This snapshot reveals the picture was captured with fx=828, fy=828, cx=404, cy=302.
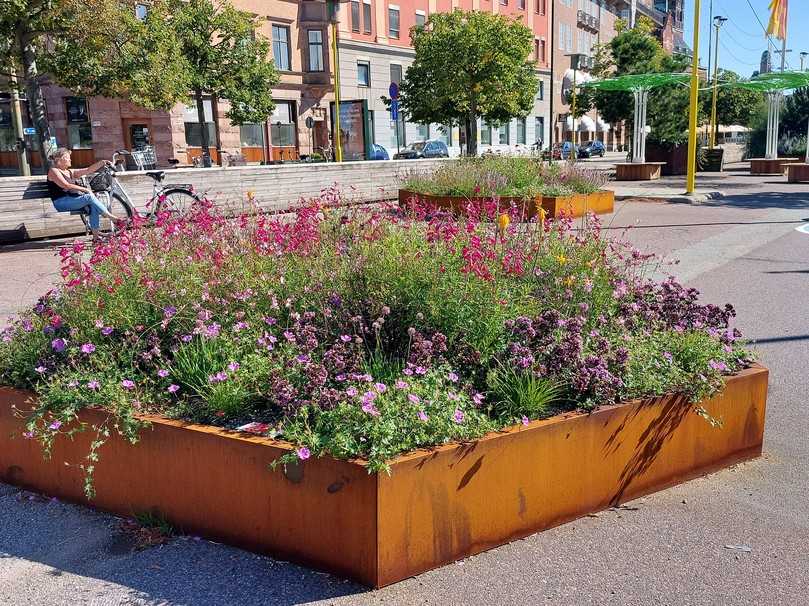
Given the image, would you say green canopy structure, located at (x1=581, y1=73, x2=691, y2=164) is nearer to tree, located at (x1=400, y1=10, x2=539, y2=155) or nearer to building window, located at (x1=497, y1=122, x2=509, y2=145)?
tree, located at (x1=400, y1=10, x2=539, y2=155)

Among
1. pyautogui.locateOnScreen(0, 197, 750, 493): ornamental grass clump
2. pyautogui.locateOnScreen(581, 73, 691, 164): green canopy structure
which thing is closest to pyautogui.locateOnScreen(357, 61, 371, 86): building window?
pyautogui.locateOnScreen(581, 73, 691, 164): green canopy structure

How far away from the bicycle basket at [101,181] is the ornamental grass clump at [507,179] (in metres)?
5.62

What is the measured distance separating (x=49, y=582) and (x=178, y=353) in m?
1.15

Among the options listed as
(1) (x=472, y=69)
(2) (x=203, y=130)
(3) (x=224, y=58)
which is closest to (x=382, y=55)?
(1) (x=472, y=69)

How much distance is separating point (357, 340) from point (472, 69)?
105 ft

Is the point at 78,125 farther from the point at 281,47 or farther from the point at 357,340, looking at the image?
the point at 357,340

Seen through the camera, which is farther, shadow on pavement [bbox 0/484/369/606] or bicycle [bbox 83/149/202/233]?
bicycle [bbox 83/149/202/233]

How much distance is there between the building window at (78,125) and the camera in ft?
117

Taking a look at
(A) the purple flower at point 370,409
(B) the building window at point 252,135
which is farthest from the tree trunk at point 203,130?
(A) the purple flower at point 370,409

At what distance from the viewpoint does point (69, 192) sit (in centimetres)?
1180

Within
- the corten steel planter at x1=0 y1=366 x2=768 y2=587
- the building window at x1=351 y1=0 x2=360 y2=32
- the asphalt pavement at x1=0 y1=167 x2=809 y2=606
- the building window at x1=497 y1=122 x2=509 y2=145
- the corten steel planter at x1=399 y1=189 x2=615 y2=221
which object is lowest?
the asphalt pavement at x1=0 y1=167 x2=809 y2=606

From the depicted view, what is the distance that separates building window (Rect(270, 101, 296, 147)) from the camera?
135 feet

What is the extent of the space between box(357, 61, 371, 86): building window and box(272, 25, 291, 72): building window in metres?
5.29

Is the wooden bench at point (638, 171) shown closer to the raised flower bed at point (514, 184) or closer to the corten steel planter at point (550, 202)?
the raised flower bed at point (514, 184)
